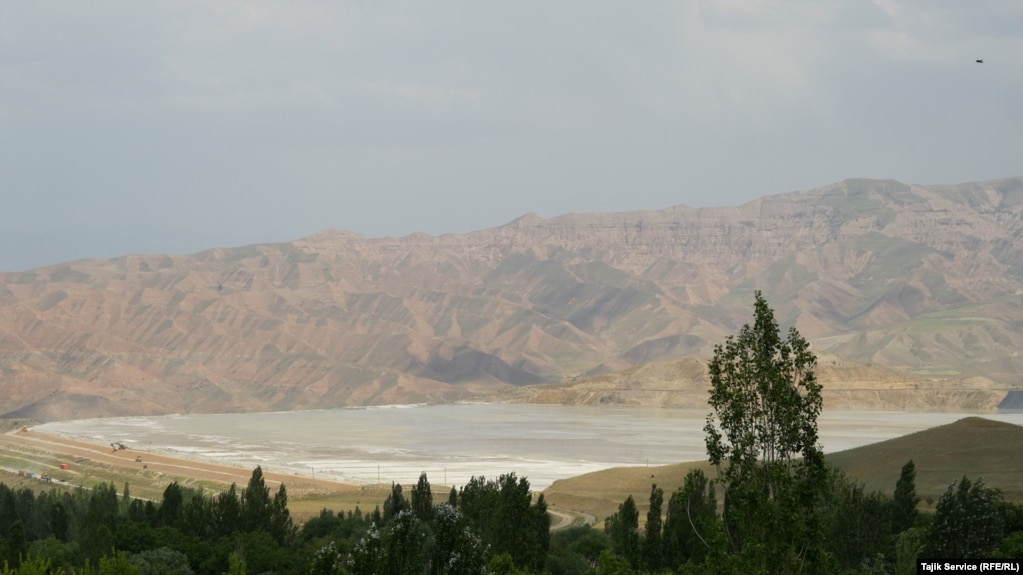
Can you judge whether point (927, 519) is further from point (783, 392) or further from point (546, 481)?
point (546, 481)

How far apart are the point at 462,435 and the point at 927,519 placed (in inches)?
4538

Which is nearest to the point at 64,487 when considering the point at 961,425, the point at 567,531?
the point at 567,531

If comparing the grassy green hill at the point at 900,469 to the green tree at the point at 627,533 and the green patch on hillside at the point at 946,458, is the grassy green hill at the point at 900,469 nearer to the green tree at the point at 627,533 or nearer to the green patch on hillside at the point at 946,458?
the green patch on hillside at the point at 946,458

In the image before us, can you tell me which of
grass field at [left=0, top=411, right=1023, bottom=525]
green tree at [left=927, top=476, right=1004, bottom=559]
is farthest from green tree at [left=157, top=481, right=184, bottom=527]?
green tree at [left=927, top=476, right=1004, bottom=559]

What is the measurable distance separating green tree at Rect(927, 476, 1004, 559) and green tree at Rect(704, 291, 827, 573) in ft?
98.6

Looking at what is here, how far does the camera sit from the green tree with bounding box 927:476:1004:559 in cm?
4925

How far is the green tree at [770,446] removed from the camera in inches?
867

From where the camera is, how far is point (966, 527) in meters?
49.6

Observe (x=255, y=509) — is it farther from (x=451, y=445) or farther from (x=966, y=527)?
(x=451, y=445)

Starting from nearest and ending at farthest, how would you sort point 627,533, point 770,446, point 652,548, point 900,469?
point 770,446
point 652,548
point 627,533
point 900,469

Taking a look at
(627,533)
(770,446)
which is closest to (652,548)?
(627,533)

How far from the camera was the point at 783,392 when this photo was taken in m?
22.5

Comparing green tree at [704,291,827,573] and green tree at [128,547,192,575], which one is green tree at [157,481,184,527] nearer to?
green tree at [128,547,192,575]

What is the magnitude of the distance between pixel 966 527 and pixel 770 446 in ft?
103
